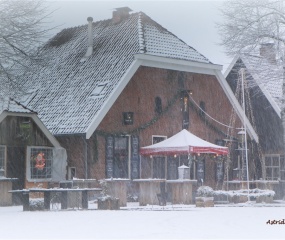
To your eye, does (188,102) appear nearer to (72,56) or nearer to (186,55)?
(186,55)

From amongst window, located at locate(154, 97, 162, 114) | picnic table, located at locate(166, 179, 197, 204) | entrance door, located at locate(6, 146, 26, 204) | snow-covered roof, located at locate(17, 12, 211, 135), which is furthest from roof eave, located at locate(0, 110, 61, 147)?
window, located at locate(154, 97, 162, 114)

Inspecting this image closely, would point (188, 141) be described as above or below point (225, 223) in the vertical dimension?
above

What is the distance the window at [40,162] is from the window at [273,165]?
38.5ft

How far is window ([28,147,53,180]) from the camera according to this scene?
27828 mm

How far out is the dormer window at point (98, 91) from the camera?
29000 millimetres

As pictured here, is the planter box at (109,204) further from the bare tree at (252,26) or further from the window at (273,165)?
the window at (273,165)

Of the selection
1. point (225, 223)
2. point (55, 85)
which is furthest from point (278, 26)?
point (225, 223)

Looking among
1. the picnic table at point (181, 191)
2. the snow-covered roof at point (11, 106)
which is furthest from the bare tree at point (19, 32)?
the picnic table at point (181, 191)

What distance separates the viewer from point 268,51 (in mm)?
28969

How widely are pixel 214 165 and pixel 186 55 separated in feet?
16.0

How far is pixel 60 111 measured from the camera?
30.1m

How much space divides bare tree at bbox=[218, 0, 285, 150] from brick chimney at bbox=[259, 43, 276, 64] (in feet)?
0.47

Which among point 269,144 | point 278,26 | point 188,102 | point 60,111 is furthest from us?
point 269,144

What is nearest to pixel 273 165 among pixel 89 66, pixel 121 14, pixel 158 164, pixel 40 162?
pixel 158 164
